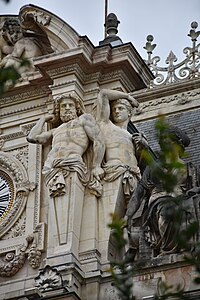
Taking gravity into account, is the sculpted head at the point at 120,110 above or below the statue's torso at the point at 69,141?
above

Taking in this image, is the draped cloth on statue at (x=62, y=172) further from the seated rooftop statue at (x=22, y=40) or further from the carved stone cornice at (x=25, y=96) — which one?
the seated rooftop statue at (x=22, y=40)

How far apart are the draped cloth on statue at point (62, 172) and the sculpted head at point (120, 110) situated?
40.1 inches

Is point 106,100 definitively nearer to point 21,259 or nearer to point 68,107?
point 68,107

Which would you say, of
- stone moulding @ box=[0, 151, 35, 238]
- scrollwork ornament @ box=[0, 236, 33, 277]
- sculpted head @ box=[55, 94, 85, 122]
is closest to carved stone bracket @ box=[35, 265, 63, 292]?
scrollwork ornament @ box=[0, 236, 33, 277]

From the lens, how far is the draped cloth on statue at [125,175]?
716 inches

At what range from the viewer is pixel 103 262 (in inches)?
691

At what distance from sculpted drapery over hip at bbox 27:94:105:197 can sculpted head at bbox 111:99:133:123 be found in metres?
0.37

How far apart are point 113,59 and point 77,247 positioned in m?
3.21

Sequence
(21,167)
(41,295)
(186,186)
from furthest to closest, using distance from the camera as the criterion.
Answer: (21,167) → (186,186) → (41,295)

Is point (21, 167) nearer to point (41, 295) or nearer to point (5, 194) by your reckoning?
point (5, 194)

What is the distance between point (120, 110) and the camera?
18922mm

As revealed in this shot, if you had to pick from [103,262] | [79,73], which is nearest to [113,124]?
[79,73]

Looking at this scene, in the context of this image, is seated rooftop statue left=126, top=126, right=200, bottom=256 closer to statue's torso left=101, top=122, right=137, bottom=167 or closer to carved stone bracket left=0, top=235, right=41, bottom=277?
statue's torso left=101, top=122, right=137, bottom=167

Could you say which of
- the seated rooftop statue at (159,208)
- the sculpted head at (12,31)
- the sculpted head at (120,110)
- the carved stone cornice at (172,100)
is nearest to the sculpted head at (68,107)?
the sculpted head at (120,110)
